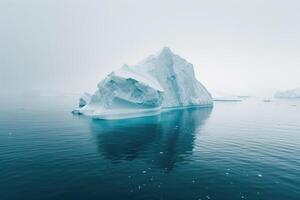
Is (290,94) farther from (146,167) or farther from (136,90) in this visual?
(146,167)

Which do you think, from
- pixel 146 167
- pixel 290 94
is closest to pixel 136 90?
pixel 146 167

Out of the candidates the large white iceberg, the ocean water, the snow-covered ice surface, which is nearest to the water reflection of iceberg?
the ocean water

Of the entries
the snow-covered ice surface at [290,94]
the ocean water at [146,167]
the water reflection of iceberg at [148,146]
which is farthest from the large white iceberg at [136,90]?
the snow-covered ice surface at [290,94]

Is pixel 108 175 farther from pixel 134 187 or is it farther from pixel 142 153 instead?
pixel 142 153

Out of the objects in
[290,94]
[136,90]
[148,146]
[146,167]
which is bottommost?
[146,167]

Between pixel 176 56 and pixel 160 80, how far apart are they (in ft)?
44.1

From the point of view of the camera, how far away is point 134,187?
13727 millimetres

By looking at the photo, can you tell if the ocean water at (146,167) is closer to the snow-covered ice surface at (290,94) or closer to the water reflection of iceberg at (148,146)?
the water reflection of iceberg at (148,146)

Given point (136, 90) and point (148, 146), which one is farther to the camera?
point (136, 90)

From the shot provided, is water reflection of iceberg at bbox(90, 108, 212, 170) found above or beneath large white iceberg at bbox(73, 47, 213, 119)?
beneath

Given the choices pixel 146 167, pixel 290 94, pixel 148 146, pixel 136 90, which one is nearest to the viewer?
pixel 146 167

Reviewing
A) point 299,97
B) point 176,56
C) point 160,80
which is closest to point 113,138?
point 160,80

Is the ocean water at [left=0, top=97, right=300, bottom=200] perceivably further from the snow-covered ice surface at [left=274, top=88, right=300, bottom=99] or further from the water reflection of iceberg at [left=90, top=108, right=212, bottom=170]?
the snow-covered ice surface at [left=274, top=88, right=300, bottom=99]

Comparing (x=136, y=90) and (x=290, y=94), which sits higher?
(x=290, y=94)
